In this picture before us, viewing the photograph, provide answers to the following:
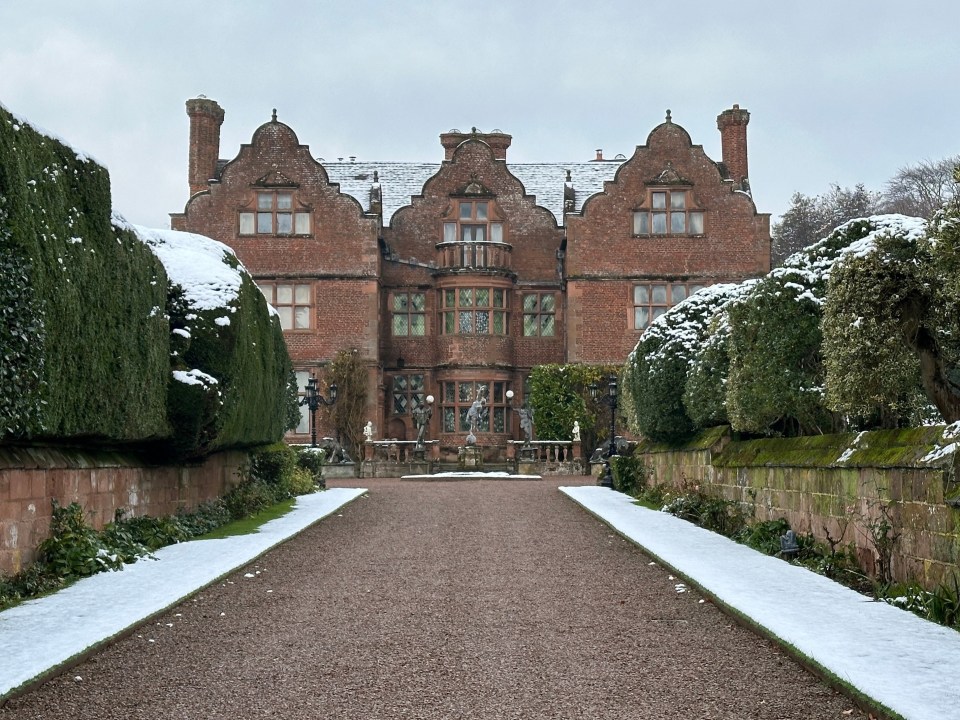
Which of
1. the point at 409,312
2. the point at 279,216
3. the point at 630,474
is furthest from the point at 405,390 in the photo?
the point at 630,474

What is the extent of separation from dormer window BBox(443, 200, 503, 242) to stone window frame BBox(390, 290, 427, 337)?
2.09 meters

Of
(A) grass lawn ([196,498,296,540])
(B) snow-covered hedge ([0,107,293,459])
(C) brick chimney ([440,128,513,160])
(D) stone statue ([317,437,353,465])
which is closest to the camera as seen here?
(B) snow-covered hedge ([0,107,293,459])

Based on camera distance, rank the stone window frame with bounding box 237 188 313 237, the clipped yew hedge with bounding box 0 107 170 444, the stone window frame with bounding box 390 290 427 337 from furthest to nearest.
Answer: the stone window frame with bounding box 390 290 427 337
the stone window frame with bounding box 237 188 313 237
the clipped yew hedge with bounding box 0 107 170 444

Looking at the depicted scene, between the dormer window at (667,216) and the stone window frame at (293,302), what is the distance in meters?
10.6

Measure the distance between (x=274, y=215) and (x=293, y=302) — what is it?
9.24 ft

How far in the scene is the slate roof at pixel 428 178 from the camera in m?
41.2

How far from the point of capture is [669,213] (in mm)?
38094

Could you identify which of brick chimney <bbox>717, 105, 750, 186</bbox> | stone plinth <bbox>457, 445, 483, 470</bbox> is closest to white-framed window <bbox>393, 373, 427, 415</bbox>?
stone plinth <bbox>457, 445, 483, 470</bbox>

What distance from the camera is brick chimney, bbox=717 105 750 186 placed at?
40.5 metres

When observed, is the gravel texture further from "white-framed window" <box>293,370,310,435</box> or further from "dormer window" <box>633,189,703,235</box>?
"dormer window" <box>633,189,703,235</box>

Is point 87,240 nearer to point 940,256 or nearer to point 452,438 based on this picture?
point 940,256

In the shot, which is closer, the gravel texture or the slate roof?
the gravel texture

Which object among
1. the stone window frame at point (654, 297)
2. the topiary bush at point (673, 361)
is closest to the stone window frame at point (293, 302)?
the stone window frame at point (654, 297)

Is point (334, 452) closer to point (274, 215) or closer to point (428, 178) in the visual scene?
point (274, 215)
